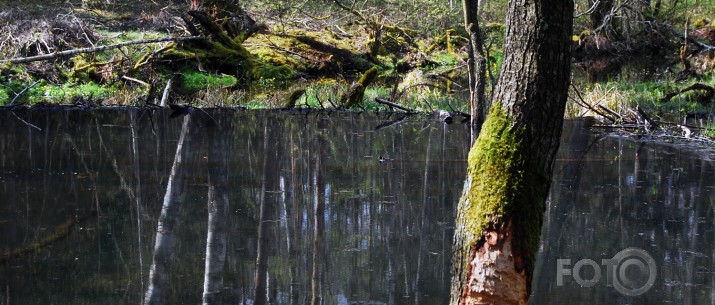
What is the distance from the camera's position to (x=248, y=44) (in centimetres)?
2469

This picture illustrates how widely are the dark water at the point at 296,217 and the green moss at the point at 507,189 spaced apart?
4.57 ft

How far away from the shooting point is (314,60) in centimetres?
2475

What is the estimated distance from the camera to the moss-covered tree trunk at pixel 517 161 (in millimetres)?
3812

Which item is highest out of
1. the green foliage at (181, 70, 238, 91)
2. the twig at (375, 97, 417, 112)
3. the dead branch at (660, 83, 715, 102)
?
the green foliage at (181, 70, 238, 91)

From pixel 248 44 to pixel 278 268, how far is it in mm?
19658

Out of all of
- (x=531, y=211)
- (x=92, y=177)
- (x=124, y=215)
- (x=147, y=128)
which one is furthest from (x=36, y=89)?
(x=531, y=211)

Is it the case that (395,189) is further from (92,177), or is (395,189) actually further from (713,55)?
(713,55)

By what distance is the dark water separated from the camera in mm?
5387

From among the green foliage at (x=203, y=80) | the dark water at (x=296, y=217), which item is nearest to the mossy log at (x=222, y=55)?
the green foliage at (x=203, y=80)

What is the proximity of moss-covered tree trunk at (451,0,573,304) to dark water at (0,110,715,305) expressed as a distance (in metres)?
1.31

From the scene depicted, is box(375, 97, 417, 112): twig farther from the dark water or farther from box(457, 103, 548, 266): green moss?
box(457, 103, 548, 266): green moss

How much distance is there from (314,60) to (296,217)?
58.8ft

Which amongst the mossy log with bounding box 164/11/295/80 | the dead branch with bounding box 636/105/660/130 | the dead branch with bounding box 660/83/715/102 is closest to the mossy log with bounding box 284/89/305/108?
the mossy log with bounding box 164/11/295/80

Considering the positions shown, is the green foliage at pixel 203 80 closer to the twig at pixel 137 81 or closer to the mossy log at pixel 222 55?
the mossy log at pixel 222 55
